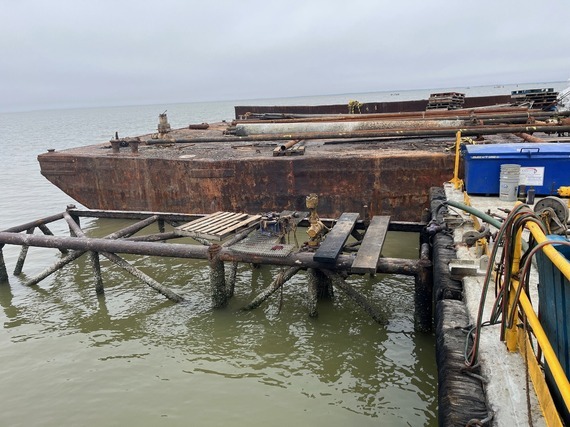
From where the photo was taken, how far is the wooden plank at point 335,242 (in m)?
5.58

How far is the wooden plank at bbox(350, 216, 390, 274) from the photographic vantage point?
5285 millimetres

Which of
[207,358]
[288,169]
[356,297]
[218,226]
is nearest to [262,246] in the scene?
[218,226]

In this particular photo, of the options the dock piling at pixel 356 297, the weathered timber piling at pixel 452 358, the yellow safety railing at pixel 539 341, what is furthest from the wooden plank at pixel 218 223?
the yellow safety railing at pixel 539 341

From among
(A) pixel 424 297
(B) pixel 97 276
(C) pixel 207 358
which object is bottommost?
(C) pixel 207 358

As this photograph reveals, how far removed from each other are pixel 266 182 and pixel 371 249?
4.64 meters

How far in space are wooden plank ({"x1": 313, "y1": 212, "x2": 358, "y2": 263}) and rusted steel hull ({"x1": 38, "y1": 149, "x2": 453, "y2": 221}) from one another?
1.89 m

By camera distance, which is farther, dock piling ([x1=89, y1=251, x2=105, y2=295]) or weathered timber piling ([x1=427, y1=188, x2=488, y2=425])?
dock piling ([x1=89, y1=251, x2=105, y2=295])

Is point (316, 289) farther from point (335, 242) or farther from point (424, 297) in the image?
point (424, 297)

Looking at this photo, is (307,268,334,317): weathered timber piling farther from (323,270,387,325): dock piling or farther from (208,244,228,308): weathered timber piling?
(208,244,228,308): weathered timber piling

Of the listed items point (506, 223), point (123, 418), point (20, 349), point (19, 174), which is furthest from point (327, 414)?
point (19, 174)

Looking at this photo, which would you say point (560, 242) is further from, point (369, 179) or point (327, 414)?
point (369, 179)

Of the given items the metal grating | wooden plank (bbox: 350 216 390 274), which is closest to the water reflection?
the metal grating

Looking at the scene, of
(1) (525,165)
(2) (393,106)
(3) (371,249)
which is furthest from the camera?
(2) (393,106)

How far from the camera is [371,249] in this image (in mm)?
5855
